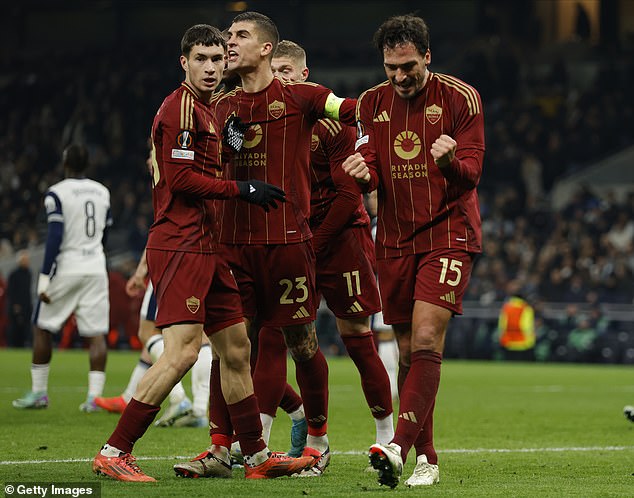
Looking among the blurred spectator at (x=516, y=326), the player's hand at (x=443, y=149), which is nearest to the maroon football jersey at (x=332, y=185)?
the player's hand at (x=443, y=149)

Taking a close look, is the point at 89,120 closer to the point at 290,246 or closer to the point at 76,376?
the point at 76,376

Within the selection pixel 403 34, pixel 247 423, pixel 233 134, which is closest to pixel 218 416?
pixel 247 423

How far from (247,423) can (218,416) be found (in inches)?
15.9

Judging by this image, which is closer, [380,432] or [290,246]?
[290,246]

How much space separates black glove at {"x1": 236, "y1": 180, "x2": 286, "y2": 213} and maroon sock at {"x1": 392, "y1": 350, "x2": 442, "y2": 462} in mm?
1055

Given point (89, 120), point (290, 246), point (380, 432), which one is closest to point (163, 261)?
point (290, 246)

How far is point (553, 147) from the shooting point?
91.2 ft

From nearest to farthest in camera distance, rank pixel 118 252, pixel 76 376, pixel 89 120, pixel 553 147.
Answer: pixel 76 376
pixel 553 147
pixel 118 252
pixel 89 120

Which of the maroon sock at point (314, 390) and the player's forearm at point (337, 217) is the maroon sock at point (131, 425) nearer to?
the maroon sock at point (314, 390)

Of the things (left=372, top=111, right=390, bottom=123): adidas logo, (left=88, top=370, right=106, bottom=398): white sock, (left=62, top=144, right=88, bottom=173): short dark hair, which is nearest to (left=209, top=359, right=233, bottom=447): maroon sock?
(left=372, top=111, right=390, bottom=123): adidas logo

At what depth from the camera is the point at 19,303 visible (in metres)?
24.2

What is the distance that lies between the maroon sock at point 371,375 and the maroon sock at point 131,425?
1.45 metres

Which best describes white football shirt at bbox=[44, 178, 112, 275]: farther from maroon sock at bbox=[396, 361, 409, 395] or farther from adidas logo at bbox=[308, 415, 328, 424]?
maroon sock at bbox=[396, 361, 409, 395]

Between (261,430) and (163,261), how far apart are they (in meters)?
1.01
